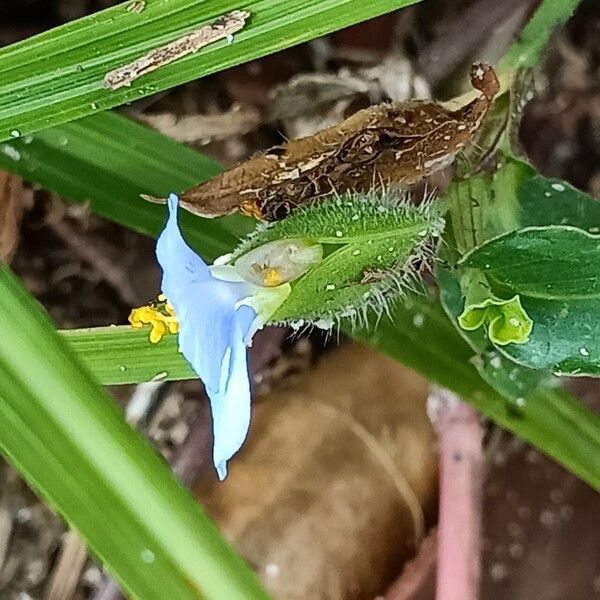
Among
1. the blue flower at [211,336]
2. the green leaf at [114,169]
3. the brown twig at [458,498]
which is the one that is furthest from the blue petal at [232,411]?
the brown twig at [458,498]

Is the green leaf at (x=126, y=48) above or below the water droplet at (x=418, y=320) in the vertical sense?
above

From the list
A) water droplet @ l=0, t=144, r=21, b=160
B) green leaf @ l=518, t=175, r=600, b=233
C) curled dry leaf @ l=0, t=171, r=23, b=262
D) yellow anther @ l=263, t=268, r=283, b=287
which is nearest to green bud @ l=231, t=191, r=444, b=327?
yellow anther @ l=263, t=268, r=283, b=287

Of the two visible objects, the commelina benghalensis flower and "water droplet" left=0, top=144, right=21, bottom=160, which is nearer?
the commelina benghalensis flower

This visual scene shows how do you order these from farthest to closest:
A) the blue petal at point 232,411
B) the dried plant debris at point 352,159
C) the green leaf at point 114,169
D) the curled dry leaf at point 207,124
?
the curled dry leaf at point 207,124, the green leaf at point 114,169, the dried plant debris at point 352,159, the blue petal at point 232,411

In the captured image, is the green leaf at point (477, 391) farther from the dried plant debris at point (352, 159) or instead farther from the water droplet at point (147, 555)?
the water droplet at point (147, 555)

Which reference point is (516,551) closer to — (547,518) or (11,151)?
(547,518)

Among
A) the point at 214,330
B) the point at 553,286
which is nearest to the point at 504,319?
the point at 553,286

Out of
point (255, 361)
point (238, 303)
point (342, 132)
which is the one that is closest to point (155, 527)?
point (238, 303)

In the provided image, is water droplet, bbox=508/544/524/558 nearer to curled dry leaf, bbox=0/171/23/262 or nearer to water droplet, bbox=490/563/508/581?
water droplet, bbox=490/563/508/581

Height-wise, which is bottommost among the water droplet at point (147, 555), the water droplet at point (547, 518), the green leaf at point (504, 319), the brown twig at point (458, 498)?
the water droplet at point (547, 518)
